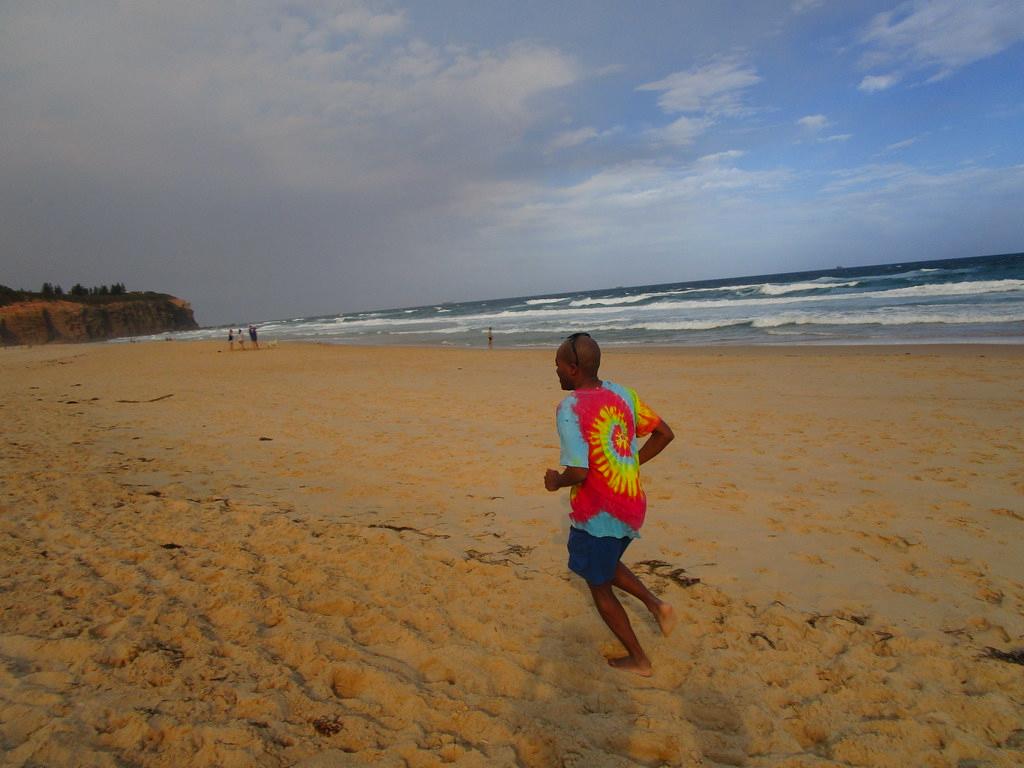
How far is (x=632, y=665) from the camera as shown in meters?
2.67

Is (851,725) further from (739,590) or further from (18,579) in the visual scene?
(18,579)

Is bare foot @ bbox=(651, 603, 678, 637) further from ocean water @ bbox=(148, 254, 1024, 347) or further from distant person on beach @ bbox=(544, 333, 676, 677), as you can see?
ocean water @ bbox=(148, 254, 1024, 347)

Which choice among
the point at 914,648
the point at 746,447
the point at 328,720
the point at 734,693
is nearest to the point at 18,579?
the point at 328,720

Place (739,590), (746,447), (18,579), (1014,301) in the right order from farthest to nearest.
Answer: (1014,301) → (746,447) → (739,590) → (18,579)

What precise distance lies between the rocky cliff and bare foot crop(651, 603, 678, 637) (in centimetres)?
6041

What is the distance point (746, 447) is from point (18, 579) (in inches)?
261

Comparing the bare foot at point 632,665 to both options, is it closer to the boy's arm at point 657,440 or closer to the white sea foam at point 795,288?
the boy's arm at point 657,440

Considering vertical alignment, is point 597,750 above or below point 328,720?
below

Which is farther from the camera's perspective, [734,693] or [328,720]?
[734,693]

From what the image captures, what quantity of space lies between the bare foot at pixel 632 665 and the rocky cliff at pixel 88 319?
60.3 m

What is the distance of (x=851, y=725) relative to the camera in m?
2.29

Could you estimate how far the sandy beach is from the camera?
2158 millimetres

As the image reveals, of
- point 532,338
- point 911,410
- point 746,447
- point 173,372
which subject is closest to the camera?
point 746,447

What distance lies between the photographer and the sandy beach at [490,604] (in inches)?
85.0
